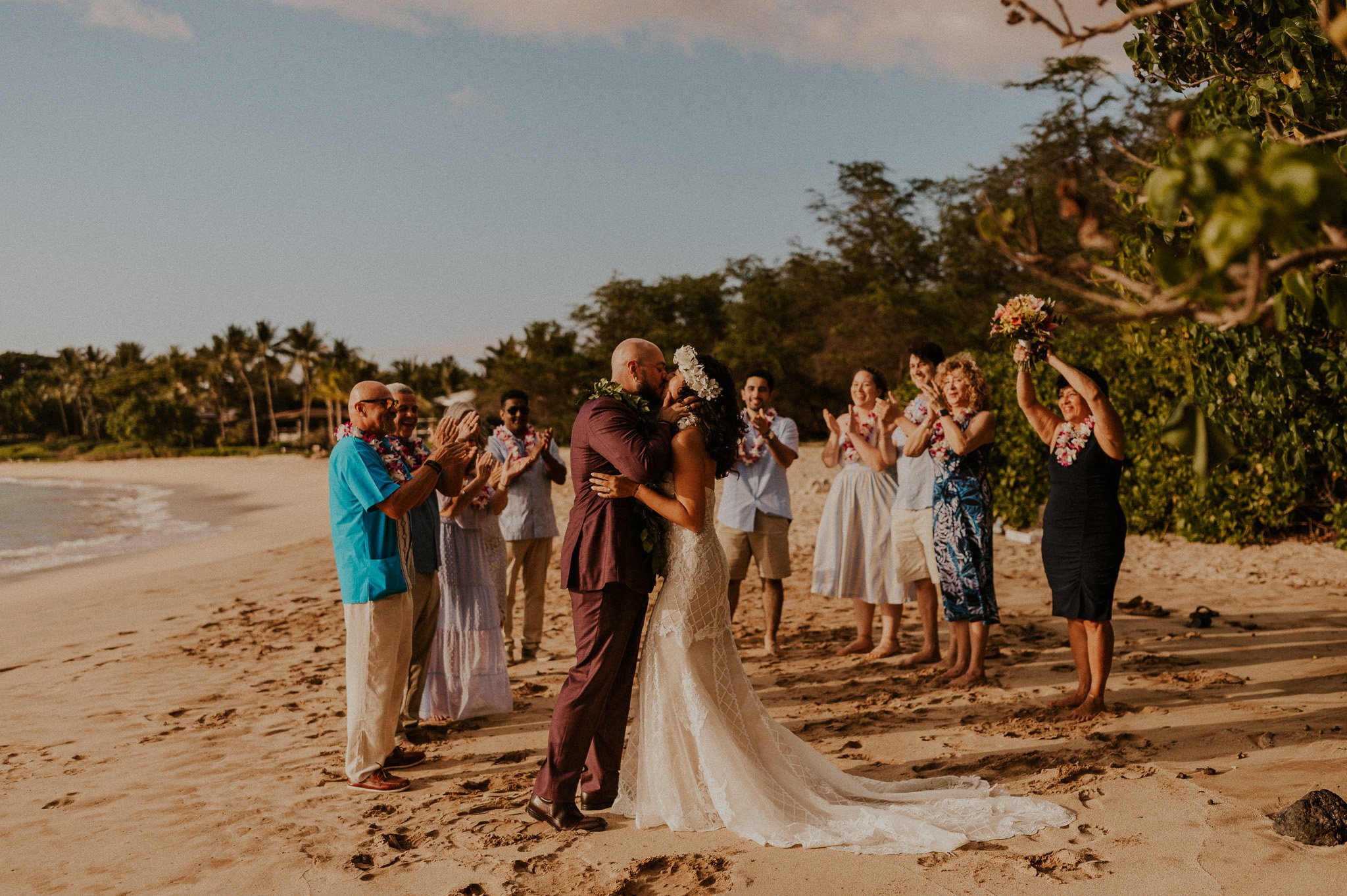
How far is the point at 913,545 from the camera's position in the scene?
6801 millimetres

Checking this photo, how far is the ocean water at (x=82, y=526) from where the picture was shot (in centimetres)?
1878

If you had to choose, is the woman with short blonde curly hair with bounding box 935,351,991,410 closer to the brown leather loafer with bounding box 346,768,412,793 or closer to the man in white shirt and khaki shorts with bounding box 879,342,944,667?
the man in white shirt and khaki shorts with bounding box 879,342,944,667

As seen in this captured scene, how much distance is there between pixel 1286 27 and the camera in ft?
14.0

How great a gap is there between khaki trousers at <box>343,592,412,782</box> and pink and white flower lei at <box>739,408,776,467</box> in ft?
10.5

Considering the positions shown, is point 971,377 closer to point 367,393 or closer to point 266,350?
point 367,393

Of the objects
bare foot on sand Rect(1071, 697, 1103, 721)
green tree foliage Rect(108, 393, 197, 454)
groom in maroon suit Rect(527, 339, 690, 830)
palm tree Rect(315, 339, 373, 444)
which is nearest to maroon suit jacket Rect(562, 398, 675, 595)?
groom in maroon suit Rect(527, 339, 690, 830)

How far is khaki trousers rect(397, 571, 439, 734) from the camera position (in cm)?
570

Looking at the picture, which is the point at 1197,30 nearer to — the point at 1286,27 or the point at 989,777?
the point at 1286,27

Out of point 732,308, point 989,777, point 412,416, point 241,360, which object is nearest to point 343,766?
point 412,416

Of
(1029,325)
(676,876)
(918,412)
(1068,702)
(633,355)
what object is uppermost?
(1029,325)

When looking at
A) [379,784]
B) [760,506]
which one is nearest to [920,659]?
[760,506]

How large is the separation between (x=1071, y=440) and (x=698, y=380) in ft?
7.98

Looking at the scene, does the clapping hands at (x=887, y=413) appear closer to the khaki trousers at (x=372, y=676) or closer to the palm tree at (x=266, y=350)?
the khaki trousers at (x=372, y=676)

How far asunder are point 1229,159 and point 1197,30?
4116 mm
